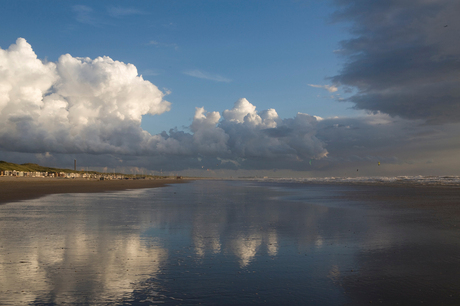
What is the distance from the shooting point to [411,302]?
802 centimetres

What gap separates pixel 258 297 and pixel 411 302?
3723mm

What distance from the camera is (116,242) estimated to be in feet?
47.4

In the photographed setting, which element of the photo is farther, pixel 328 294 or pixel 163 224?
pixel 163 224

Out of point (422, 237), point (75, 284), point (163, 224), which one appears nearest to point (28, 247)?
point (75, 284)

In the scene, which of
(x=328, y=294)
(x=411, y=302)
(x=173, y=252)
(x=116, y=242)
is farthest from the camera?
(x=116, y=242)

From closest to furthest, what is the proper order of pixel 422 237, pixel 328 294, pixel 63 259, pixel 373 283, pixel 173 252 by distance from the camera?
1. pixel 328 294
2. pixel 373 283
3. pixel 63 259
4. pixel 173 252
5. pixel 422 237

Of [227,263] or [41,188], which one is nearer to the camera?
[227,263]

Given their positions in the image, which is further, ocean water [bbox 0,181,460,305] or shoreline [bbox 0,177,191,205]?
shoreline [bbox 0,177,191,205]

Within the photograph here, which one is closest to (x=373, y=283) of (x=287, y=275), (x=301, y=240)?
(x=287, y=275)

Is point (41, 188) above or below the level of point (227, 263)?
below

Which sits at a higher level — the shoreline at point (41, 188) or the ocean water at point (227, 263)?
the ocean water at point (227, 263)

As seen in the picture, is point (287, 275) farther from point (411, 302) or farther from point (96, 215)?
point (96, 215)

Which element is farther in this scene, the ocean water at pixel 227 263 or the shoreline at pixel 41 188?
the shoreline at pixel 41 188

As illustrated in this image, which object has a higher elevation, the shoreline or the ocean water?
the ocean water
